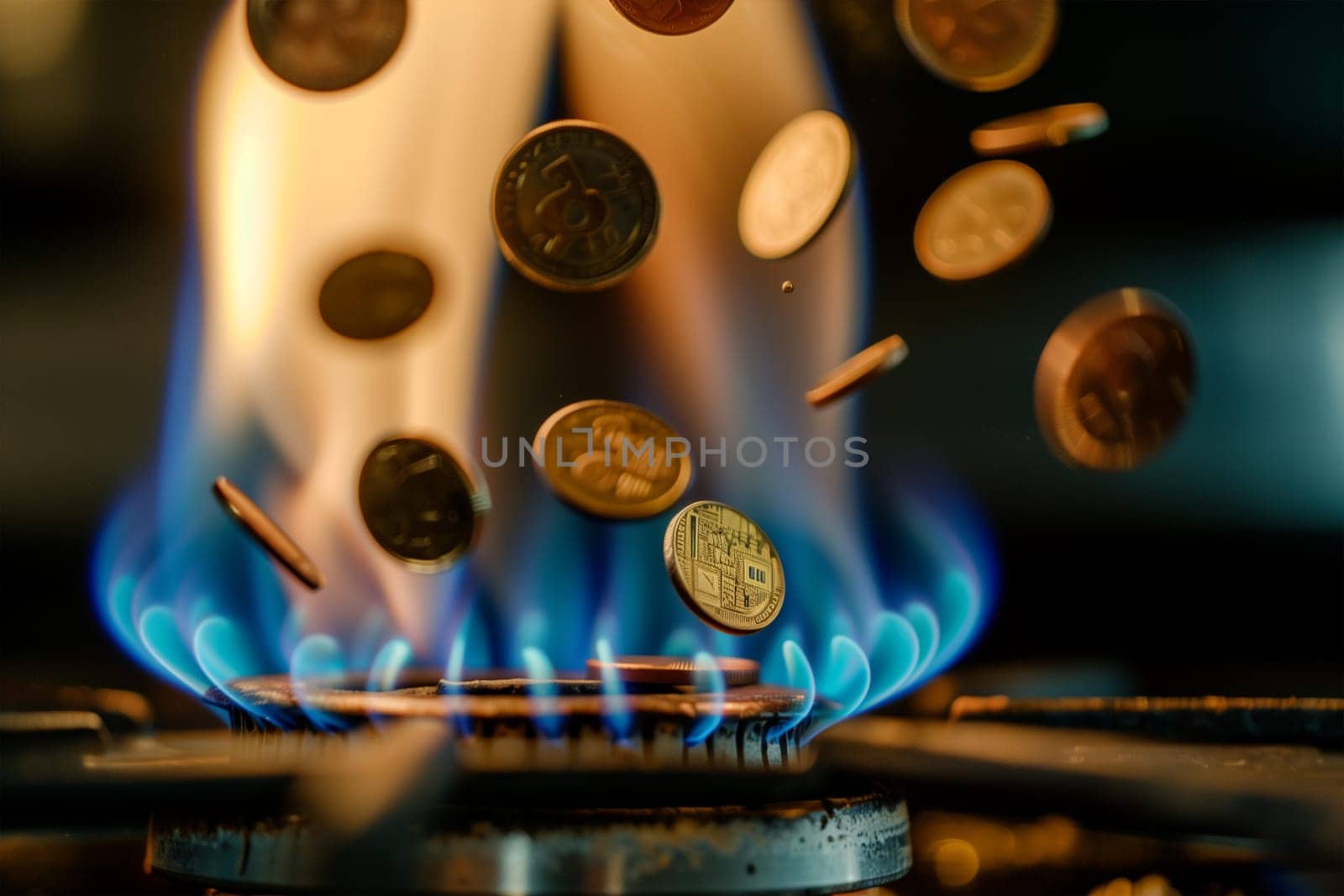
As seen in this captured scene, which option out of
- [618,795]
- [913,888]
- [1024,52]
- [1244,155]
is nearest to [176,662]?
[618,795]

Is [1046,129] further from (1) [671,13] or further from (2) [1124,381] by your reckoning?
(1) [671,13]

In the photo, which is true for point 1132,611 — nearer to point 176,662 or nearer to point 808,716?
point 808,716

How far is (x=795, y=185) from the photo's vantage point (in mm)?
2256

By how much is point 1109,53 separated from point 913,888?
2029 mm

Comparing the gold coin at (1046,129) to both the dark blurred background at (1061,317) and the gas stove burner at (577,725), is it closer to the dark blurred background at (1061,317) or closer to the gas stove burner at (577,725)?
the dark blurred background at (1061,317)

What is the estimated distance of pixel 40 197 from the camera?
2.44 m

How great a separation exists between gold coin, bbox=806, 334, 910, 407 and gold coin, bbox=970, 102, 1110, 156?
502 mm

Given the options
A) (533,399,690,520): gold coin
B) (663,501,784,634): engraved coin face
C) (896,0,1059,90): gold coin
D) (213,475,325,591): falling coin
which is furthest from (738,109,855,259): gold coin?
(213,475,325,591): falling coin

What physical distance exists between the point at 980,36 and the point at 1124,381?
31.1 inches

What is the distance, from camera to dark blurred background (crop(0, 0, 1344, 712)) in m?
2.43

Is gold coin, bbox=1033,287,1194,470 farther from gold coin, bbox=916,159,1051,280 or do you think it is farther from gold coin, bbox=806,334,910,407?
gold coin, bbox=806,334,910,407

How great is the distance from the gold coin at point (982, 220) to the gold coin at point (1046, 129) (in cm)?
8

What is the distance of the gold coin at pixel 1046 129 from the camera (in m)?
2.03

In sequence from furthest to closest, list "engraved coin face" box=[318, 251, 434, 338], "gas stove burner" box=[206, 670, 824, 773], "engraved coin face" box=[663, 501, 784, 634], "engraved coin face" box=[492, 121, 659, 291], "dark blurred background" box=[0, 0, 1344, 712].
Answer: "dark blurred background" box=[0, 0, 1344, 712], "engraved coin face" box=[318, 251, 434, 338], "engraved coin face" box=[492, 121, 659, 291], "engraved coin face" box=[663, 501, 784, 634], "gas stove burner" box=[206, 670, 824, 773]
